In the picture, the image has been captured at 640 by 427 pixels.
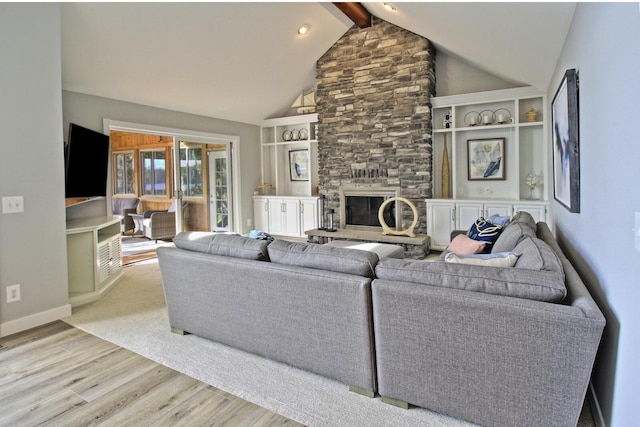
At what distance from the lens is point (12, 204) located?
9.98ft

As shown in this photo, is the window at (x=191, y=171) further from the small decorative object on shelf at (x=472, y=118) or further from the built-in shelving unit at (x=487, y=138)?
the small decorative object on shelf at (x=472, y=118)

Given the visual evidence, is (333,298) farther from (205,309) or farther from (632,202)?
(632,202)

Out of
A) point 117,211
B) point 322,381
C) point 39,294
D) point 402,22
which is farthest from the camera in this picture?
point 117,211

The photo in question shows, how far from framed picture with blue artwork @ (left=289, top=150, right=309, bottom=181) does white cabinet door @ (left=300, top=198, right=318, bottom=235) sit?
728 millimetres

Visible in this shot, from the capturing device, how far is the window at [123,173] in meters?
9.06

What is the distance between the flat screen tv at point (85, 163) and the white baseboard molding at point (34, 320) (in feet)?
4.76

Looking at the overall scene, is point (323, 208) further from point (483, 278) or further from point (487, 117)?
point (483, 278)

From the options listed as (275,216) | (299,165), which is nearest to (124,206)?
(275,216)

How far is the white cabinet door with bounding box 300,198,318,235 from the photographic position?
7246 mm

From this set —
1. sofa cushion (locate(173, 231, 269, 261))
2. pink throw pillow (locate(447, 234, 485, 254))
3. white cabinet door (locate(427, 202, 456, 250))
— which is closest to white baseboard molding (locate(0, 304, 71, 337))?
sofa cushion (locate(173, 231, 269, 261))

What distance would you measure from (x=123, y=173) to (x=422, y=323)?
9083 millimetres

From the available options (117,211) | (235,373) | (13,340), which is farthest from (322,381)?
(117,211)

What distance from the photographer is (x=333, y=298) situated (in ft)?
6.93

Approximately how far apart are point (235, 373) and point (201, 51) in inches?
Result: 170
